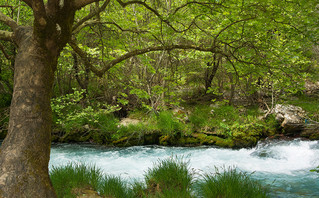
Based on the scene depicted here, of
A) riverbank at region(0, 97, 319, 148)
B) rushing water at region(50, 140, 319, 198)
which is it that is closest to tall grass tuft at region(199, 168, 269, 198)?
rushing water at region(50, 140, 319, 198)

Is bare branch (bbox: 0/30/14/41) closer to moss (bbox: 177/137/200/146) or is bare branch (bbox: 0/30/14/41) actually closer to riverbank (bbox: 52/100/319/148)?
riverbank (bbox: 52/100/319/148)

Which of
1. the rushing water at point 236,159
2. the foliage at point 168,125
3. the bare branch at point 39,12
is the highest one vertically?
the bare branch at point 39,12

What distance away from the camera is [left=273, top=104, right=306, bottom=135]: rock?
8.16 m

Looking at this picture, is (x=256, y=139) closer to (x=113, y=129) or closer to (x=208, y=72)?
(x=208, y=72)

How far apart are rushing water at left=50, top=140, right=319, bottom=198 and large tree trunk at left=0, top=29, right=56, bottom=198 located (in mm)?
2947

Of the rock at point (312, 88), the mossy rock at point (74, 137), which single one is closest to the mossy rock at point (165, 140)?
the mossy rock at point (74, 137)

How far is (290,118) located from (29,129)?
9.06 metres

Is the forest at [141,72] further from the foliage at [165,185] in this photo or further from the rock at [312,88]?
the foliage at [165,185]

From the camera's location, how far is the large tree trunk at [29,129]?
73.3 inches

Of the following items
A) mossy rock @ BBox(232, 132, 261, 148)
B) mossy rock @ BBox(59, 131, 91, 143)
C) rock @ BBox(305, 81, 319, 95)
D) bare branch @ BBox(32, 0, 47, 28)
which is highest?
rock @ BBox(305, 81, 319, 95)

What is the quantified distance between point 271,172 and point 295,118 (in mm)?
3961

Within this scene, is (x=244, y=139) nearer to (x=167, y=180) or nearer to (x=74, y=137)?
(x=167, y=180)

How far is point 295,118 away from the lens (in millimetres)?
8391

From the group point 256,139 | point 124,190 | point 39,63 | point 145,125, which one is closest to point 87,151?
point 145,125
